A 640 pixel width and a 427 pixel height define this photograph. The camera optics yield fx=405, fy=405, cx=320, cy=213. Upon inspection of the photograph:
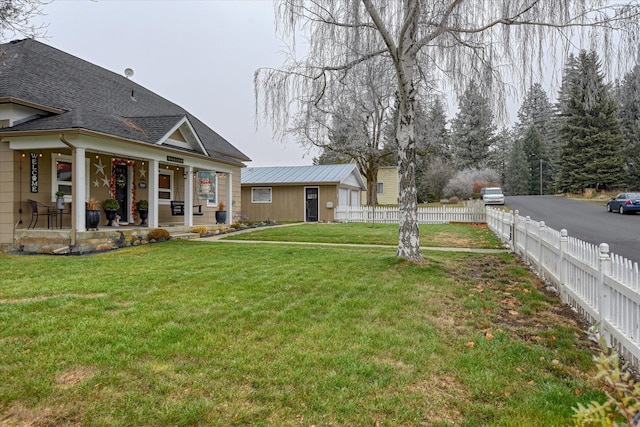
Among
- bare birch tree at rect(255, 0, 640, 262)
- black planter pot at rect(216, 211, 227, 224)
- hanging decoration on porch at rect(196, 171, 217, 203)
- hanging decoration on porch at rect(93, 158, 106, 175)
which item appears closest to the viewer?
bare birch tree at rect(255, 0, 640, 262)

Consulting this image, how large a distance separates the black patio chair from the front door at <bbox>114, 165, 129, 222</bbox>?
95.6 inches

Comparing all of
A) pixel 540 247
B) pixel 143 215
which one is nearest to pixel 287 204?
pixel 143 215

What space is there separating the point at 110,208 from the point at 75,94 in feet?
12.9

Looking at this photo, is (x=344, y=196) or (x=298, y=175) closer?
(x=298, y=175)

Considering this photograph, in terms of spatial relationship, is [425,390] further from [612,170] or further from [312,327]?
[612,170]

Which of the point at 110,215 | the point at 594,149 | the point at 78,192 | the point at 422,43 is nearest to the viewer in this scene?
the point at 422,43

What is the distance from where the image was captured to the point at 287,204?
978 inches

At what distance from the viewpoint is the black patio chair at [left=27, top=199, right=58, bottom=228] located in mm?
10641

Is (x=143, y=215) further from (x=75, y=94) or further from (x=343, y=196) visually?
(x=343, y=196)

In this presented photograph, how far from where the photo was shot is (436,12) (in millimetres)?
7387

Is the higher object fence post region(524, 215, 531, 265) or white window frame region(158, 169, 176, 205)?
white window frame region(158, 169, 176, 205)

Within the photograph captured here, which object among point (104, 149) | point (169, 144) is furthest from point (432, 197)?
point (104, 149)

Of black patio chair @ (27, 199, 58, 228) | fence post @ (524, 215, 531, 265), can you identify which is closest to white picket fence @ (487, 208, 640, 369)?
fence post @ (524, 215, 531, 265)

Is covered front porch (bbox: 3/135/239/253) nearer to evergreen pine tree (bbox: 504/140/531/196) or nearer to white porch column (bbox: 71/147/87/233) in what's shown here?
white porch column (bbox: 71/147/87/233)
